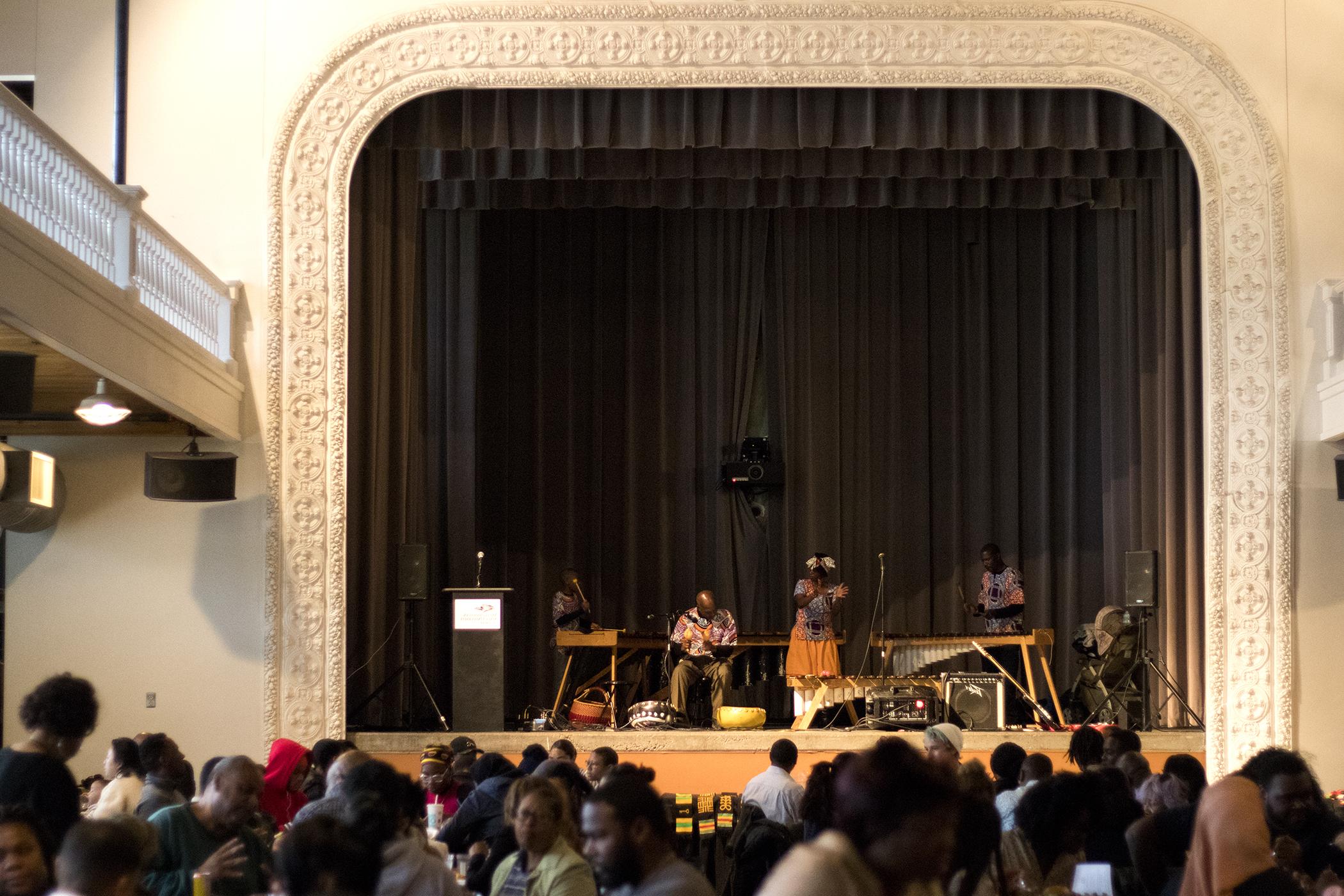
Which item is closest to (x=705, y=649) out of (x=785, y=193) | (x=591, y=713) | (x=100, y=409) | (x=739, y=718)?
(x=739, y=718)

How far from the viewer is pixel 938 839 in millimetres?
2420

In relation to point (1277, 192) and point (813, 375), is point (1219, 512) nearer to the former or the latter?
point (1277, 192)

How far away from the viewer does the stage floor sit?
11211 mm

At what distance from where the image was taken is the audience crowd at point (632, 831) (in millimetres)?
2443

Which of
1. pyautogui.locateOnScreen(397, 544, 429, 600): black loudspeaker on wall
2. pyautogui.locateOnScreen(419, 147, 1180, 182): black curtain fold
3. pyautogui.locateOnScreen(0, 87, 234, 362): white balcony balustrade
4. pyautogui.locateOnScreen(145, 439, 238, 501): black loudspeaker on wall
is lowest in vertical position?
pyautogui.locateOnScreen(397, 544, 429, 600): black loudspeaker on wall

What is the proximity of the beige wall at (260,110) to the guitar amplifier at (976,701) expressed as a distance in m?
2.26

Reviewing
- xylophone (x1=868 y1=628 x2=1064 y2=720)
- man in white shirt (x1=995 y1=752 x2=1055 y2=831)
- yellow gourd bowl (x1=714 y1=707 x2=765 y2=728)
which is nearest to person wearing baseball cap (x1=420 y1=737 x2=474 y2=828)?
man in white shirt (x1=995 y1=752 x2=1055 y2=831)

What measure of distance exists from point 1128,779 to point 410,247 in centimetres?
768

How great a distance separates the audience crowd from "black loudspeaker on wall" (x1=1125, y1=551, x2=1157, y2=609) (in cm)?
500

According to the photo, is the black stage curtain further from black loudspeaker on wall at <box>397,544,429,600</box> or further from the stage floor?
the stage floor

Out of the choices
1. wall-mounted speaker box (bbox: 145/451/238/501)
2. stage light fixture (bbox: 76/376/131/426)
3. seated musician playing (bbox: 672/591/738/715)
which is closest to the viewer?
stage light fixture (bbox: 76/376/131/426)

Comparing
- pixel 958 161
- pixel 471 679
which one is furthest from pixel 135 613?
pixel 958 161

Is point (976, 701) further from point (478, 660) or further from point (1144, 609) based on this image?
point (478, 660)

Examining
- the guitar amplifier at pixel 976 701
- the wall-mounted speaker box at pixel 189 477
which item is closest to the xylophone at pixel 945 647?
the guitar amplifier at pixel 976 701
